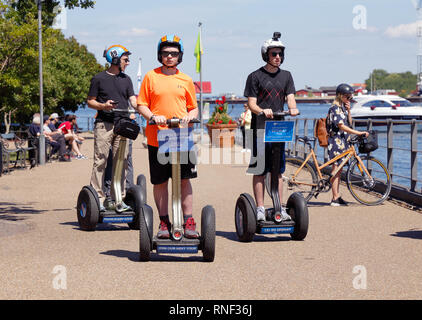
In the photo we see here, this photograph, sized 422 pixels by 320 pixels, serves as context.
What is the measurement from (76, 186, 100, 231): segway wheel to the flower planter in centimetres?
2214

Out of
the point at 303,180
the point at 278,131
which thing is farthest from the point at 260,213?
the point at 303,180

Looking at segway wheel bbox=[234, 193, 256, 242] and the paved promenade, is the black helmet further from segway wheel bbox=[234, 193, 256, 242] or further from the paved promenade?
segway wheel bbox=[234, 193, 256, 242]

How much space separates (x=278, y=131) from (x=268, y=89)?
60 centimetres

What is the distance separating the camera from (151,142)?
720 centimetres

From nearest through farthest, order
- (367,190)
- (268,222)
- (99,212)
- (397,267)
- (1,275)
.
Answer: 1. (1,275)
2. (397,267)
3. (268,222)
4. (99,212)
5. (367,190)

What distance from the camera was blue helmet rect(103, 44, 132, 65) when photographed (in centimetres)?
958

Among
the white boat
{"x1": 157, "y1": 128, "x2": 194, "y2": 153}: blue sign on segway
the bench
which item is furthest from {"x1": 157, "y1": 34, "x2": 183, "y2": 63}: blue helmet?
the white boat

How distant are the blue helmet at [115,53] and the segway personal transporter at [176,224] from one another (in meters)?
2.92

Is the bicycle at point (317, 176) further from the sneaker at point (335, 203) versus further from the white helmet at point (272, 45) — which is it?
the white helmet at point (272, 45)
